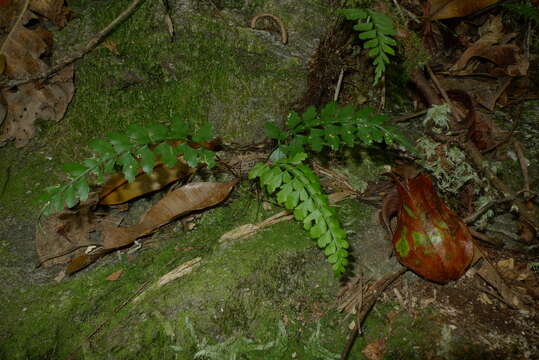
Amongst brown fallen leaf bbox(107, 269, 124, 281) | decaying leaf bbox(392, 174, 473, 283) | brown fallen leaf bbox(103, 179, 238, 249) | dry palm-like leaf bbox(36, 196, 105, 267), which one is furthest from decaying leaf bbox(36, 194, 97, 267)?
decaying leaf bbox(392, 174, 473, 283)

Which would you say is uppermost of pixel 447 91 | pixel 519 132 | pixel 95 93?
pixel 95 93

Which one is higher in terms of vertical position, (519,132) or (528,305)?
(519,132)

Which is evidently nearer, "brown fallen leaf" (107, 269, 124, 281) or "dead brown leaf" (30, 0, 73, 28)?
"brown fallen leaf" (107, 269, 124, 281)

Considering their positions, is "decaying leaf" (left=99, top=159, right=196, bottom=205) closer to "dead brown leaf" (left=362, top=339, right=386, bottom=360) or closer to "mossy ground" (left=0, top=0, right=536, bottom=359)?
"mossy ground" (left=0, top=0, right=536, bottom=359)

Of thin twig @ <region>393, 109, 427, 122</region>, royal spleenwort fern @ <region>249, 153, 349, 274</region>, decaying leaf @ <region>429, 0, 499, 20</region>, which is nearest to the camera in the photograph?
royal spleenwort fern @ <region>249, 153, 349, 274</region>

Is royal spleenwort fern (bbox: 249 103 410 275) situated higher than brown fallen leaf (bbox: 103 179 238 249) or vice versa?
royal spleenwort fern (bbox: 249 103 410 275)

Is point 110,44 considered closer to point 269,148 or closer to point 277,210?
point 269,148

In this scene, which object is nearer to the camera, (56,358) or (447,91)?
(56,358)

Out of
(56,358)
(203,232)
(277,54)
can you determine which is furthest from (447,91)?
(56,358)
